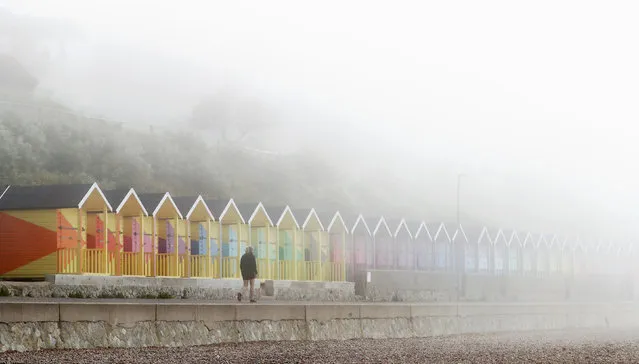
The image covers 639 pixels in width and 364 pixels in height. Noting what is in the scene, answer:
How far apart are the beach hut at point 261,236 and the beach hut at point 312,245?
3.41m

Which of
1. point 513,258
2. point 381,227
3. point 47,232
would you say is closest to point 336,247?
point 381,227

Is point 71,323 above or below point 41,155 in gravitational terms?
below

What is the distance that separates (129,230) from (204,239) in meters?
6.32

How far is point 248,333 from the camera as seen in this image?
104 feet

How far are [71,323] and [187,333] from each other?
15.0 feet

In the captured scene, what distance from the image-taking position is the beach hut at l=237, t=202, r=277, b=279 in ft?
197

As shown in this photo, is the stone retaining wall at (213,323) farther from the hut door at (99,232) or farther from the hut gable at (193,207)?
the hut gable at (193,207)

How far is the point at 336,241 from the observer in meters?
69.9

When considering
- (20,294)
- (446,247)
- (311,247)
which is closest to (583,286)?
(446,247)

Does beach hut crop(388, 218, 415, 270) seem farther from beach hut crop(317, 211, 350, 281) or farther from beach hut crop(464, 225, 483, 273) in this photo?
beach hut crop(317, 211, 350, 281)

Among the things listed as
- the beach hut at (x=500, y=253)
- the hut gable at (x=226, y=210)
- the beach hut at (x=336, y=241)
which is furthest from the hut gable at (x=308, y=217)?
the beach hut at (x=500, y=253)

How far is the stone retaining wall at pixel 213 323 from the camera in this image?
23.7 metres

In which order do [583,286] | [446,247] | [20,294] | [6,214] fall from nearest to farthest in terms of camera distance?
[20,294] → [6,214] → [446,247] → [583,286]

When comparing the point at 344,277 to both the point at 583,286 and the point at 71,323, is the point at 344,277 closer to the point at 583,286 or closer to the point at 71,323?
the point at 583,286
